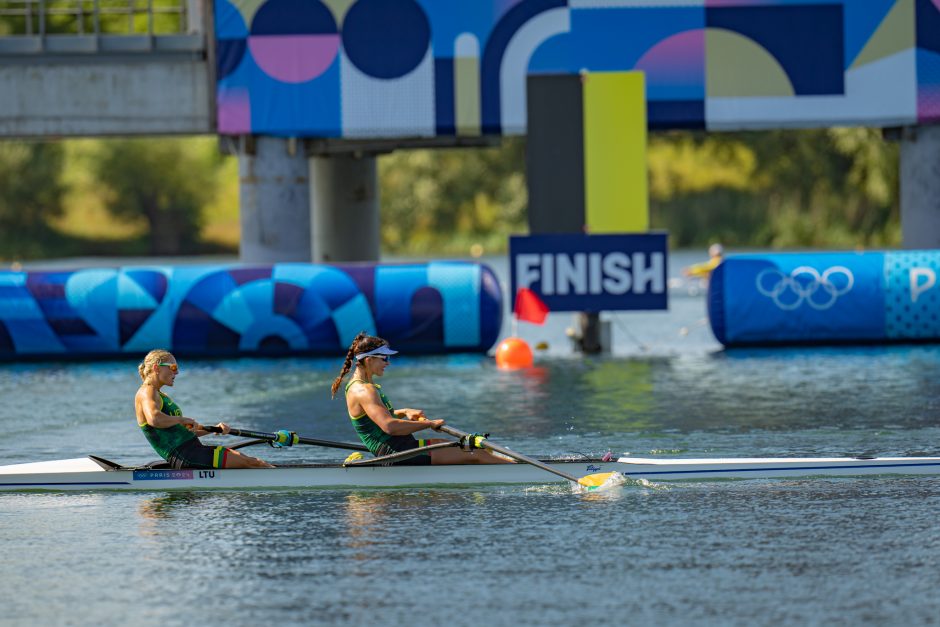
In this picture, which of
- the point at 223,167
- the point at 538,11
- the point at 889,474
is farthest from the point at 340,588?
the point at 223,167

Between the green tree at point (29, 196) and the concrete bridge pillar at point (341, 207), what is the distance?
46.0m

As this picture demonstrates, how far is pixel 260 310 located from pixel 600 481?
44.3ft

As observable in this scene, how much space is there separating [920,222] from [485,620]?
22.0 meters

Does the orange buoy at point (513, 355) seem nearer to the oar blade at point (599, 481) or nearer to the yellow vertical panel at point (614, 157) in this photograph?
the yellow vertical panel at point (614, 157)

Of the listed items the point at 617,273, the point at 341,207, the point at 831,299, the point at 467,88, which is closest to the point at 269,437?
the point at 617,273

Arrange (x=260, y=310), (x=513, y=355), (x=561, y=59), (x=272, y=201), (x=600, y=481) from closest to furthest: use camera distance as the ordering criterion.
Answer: (x=600, y=481), (x=513, y=355), (x=260, y=310), (x=561, y=59), (x=272, y=201)

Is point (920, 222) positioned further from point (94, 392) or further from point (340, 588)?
point (340, 588)

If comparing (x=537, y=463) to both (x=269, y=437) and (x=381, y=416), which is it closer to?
(x=381, y=416)

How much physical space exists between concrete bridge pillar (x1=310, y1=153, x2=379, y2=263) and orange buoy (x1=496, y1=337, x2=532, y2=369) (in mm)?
12495

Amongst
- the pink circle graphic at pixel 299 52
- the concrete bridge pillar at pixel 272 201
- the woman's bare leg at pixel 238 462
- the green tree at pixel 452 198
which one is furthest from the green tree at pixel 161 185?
the woman's bare leg at pixel 238 462

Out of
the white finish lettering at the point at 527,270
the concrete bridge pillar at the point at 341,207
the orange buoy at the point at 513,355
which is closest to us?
the orange buoy at the point at 513,355

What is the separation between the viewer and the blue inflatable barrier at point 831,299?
1013 inches

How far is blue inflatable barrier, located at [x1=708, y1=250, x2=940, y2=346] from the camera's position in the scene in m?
25.7

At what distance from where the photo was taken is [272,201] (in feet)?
97.2
